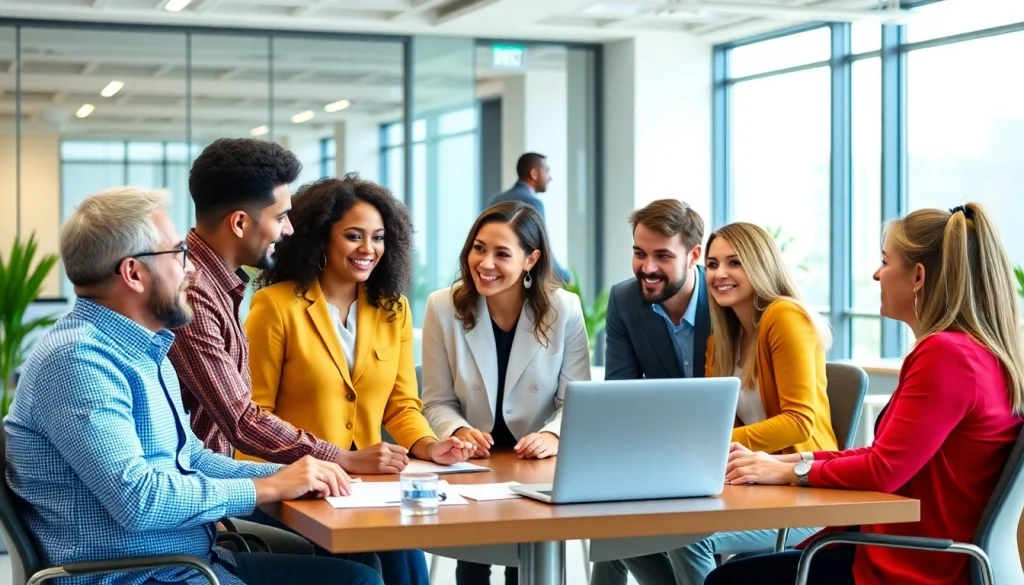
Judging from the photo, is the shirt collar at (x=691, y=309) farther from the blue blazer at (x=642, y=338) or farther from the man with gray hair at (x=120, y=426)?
the man with gray hair at (x=120, y=426)

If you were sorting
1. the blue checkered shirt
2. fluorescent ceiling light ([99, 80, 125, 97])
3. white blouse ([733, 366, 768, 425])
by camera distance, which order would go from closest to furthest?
the blue checkered shirt, white blouse ([733, 366, 768, 425]), fluorescent ceiling light ([99, 80, 125, 97])

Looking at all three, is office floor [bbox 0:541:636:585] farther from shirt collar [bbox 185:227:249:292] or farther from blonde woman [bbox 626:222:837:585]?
shirt collar [bbox 185:227:249:292]

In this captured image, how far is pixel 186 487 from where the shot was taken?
2.25 meters

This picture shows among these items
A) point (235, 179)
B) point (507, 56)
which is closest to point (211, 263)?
point (235, 179)

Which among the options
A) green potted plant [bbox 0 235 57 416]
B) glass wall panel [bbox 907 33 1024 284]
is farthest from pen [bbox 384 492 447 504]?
glass wall panel [bbox 907 33 1024 284]

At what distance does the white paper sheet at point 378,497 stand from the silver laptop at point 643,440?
156 mm

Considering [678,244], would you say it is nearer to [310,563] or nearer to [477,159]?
[310,563]

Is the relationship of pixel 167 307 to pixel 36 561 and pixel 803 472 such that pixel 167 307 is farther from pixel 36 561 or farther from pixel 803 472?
pixel 803 472

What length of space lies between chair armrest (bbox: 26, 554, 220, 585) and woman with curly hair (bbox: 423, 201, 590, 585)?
117 cm

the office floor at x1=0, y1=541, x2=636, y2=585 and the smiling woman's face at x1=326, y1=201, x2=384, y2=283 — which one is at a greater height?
the smiling woman's face at x1=326, y1=201, x2=384, y2=283

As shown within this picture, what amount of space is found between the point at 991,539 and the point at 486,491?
96 centimetres

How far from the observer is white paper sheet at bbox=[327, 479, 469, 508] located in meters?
2.29

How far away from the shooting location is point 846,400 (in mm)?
3398

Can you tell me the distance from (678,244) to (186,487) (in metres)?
1.81
